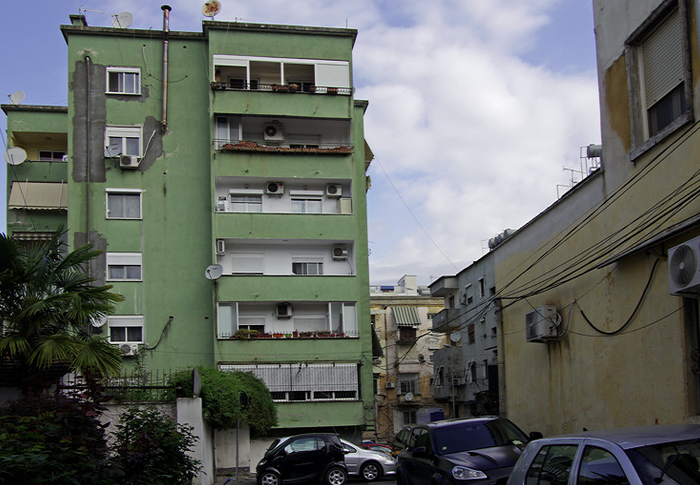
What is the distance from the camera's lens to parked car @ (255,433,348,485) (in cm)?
2067

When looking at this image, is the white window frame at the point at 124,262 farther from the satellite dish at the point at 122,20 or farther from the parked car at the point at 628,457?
the parked car at the point at 628,457

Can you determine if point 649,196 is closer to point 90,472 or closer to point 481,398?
point 90,472

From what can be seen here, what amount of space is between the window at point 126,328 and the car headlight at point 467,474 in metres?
22.4

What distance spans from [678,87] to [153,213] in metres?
23.5

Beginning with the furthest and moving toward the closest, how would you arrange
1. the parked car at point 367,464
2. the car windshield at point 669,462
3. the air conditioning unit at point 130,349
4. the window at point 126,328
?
the window at point 126,328
the air conditioning unit at point 130,349
the parked car at point 367,464
the car windshield at point 669,462

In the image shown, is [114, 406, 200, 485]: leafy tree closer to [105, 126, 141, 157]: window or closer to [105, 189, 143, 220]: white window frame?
[105, 189, 143, 220]: white window frame

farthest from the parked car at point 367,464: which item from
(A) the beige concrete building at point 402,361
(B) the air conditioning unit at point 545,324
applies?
(A) the beige concrete building at point 402,361

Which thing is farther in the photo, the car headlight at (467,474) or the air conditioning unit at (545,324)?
Result: the air conditioning unit at (545,324)

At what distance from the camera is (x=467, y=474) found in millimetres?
11242

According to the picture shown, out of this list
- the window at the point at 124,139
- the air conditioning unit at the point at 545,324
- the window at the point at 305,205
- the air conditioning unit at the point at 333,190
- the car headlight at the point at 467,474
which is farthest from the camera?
the window at the point at 305,205

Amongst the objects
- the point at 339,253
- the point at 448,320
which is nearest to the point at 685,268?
the point at 339,253

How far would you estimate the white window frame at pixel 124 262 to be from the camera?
31.7 metres

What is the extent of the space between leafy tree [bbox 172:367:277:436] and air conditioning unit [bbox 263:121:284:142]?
10.7 metres

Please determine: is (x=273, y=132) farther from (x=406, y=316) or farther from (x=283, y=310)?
(x=406, y=316)
